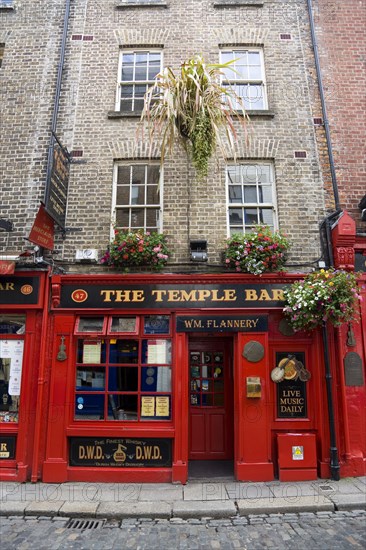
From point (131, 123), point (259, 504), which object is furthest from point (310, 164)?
point (259, 504)

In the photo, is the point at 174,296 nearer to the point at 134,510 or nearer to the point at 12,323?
the point at 12,323

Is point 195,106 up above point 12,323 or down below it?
above

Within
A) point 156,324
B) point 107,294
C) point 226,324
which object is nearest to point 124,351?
point 156,324

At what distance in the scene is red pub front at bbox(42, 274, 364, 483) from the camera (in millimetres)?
6766

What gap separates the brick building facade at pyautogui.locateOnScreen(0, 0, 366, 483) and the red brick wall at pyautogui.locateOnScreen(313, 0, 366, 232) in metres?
0.40

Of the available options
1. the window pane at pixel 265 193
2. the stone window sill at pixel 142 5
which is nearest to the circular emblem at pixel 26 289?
the window pane at pixel 265 193

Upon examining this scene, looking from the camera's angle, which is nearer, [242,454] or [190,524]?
[190,524]

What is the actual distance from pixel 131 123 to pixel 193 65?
2195 mm

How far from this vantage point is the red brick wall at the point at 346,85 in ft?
26.4

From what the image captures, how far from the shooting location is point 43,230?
7.02 metres

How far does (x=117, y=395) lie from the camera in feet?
23.4

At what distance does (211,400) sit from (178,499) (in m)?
2.24

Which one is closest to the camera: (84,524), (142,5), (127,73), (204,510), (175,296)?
(84,524)

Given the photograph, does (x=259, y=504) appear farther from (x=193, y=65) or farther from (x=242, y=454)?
(x=193, y=65)
